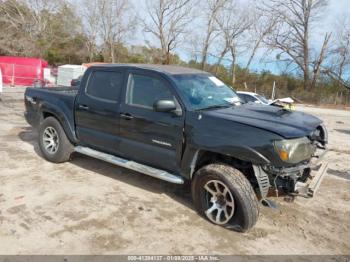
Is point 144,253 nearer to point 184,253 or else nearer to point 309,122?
point 184,253

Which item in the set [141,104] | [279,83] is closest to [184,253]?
[141,104]

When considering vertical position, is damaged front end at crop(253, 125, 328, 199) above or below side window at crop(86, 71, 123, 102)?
below

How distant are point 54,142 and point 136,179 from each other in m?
1.71

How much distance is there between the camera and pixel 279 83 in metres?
36.6

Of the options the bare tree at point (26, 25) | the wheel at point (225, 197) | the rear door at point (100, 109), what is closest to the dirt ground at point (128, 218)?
the wheel at point (225, 197)

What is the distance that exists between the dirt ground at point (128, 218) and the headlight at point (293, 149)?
938 millimetres

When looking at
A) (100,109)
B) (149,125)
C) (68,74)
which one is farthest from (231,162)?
(68,74)

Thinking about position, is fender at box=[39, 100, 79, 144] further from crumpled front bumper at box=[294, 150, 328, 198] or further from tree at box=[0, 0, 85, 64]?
tree at box=[0, 0, 85, 64]

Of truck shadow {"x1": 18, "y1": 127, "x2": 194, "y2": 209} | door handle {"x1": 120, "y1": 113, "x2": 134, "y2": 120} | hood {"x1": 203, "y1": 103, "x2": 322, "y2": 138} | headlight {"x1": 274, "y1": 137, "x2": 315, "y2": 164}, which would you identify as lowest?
truck shadow {"x1": 18, "y1": 127, "x2": 194, "y2": 209}

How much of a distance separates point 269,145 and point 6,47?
139 ft

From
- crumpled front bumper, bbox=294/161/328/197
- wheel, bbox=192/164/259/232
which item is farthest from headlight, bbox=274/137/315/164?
wheel, bbox=192/164/259/232

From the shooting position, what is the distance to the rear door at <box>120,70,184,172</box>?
13.9 ft

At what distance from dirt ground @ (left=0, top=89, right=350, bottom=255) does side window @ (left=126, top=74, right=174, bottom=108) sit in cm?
132

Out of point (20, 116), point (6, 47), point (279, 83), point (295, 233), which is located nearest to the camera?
point (295, 233)
